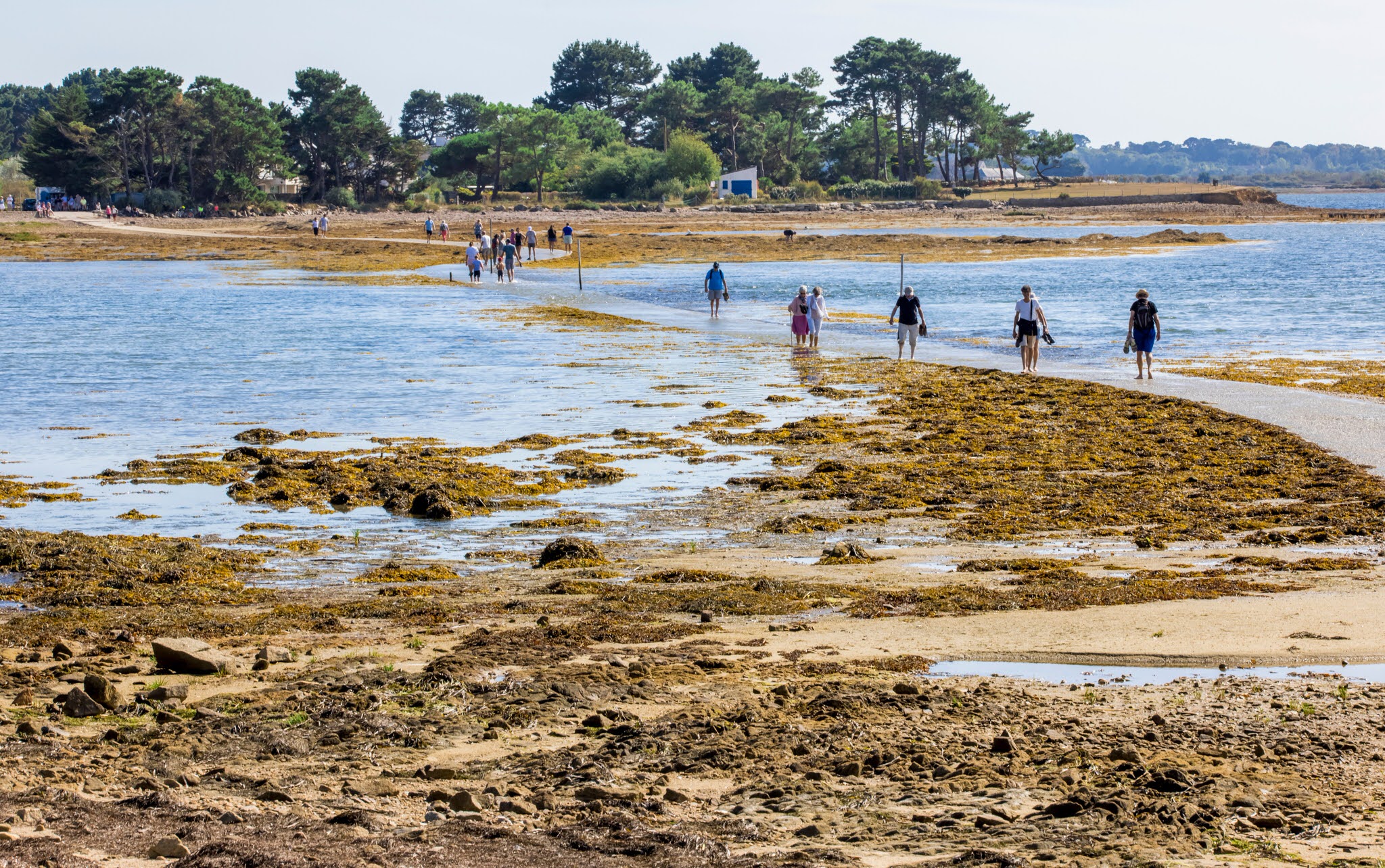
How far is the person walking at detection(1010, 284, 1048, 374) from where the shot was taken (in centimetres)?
2294

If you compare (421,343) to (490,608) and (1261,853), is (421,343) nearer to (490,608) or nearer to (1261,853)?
(490,608)

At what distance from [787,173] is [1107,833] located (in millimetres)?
127068

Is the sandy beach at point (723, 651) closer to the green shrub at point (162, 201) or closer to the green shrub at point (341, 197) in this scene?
the green shrub at point (162, 201)

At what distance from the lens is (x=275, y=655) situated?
26.8ft

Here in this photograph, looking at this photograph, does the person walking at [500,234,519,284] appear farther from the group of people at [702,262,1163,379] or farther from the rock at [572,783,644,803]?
the rock at [572,783,644,803]

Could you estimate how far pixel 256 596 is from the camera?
33.4 ft

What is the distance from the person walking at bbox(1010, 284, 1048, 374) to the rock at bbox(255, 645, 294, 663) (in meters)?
16.8

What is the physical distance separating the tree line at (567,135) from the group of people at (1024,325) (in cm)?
7623

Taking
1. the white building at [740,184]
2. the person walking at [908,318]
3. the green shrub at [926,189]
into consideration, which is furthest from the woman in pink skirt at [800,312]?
the green shrub at [926,189]

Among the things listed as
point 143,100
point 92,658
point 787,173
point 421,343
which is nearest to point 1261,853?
point 92,658

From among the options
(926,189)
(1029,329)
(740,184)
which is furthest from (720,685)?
(926,189)

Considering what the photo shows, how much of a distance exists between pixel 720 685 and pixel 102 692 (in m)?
3.34

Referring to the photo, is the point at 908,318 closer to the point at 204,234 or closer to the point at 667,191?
the point at 204,234

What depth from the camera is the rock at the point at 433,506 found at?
13.2 metres
